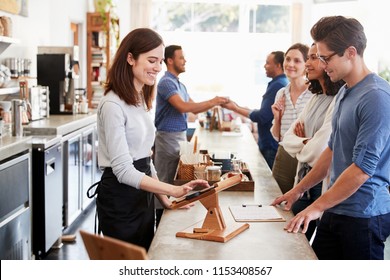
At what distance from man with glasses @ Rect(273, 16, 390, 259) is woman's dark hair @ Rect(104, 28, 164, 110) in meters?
0.66

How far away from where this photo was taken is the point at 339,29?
7.15 feet

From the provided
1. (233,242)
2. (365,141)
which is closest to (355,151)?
(365,141)

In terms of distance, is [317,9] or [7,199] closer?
[7,199]

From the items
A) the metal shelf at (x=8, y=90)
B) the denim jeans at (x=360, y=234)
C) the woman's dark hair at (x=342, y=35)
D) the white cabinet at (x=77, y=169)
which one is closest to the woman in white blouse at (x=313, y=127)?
the denim jeans at (x=360, y=234)

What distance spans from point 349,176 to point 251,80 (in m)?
7.96

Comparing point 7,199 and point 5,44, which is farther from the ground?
point 5,44

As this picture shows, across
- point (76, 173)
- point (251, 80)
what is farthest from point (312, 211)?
point (251, 80)

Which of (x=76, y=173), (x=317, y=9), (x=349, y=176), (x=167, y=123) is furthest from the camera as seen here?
(x=317, y=9)

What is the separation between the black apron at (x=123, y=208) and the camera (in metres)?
2.47
